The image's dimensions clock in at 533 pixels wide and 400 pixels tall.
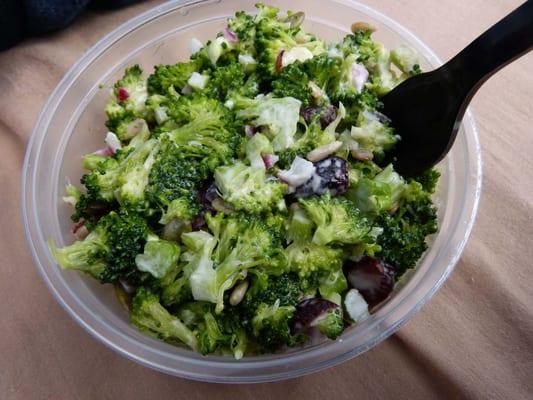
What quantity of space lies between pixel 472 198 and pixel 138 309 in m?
0.83

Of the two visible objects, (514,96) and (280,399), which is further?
(514,96)

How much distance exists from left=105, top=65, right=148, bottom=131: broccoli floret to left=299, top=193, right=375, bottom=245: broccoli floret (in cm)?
53

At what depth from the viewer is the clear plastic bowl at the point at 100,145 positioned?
1.16m

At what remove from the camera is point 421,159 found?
124 centimetres

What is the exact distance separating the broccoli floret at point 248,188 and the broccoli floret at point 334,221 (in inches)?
2.6

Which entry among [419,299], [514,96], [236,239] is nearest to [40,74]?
[236,239]

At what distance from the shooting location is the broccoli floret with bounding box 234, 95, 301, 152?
1205 mm

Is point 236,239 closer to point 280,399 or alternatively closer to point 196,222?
point 196,222

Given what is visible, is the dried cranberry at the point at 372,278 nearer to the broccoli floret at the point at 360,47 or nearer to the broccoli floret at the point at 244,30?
the broccoli floret at the point at 360,47

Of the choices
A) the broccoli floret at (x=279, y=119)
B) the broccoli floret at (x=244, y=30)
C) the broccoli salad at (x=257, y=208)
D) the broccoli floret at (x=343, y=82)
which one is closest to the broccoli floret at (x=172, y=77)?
the broccoli salad at (x=257, y=208)

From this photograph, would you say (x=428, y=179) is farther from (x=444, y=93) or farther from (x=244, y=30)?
(x=244, y=30)

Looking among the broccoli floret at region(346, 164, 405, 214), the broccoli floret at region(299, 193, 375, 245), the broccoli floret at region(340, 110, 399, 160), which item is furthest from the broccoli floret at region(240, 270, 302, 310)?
the broccoli floret at region(340, 110, 399, 160)

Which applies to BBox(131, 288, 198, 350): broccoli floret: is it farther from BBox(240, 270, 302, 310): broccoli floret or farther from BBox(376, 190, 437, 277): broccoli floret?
BBox(376, 190, 437, 277): broccoli floret

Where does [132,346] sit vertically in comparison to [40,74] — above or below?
below
